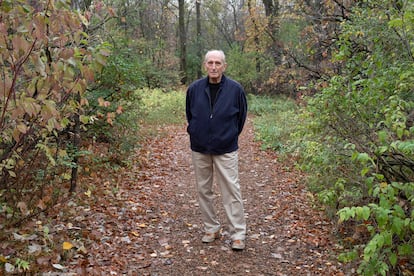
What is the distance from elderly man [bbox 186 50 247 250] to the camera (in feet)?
15.3

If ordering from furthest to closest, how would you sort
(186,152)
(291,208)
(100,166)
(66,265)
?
(186,152)
(100,166)
(291,208)
(66,265)

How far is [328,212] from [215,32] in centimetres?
3716

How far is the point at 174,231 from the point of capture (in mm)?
5535

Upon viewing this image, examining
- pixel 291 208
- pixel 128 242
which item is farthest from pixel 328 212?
pixel 128 242

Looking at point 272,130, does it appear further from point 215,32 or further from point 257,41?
point 215,32

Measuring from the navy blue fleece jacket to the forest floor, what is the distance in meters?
1.27

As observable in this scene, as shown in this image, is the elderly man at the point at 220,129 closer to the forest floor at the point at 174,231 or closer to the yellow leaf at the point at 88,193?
the forest floor at the point at 174,231

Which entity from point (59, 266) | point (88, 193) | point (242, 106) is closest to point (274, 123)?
point (88, 193)

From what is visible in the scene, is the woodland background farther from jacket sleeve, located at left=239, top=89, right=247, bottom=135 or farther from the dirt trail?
jacket sleeve, located at left=239, top=89, right=247, bottom=135

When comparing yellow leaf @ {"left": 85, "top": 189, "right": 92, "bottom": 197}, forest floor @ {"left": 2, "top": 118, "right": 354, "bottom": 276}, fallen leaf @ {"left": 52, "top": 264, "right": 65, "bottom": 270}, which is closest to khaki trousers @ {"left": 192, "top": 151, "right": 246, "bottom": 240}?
forest floor @ {"left": 2, "top": 118, "right": 354, "bottom": 276}

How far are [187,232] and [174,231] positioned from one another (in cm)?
18

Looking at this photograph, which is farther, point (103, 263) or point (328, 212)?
point (328, 212)

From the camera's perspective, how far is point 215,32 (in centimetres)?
4112

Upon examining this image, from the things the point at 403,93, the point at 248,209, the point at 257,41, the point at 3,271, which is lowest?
the point at 248,209
